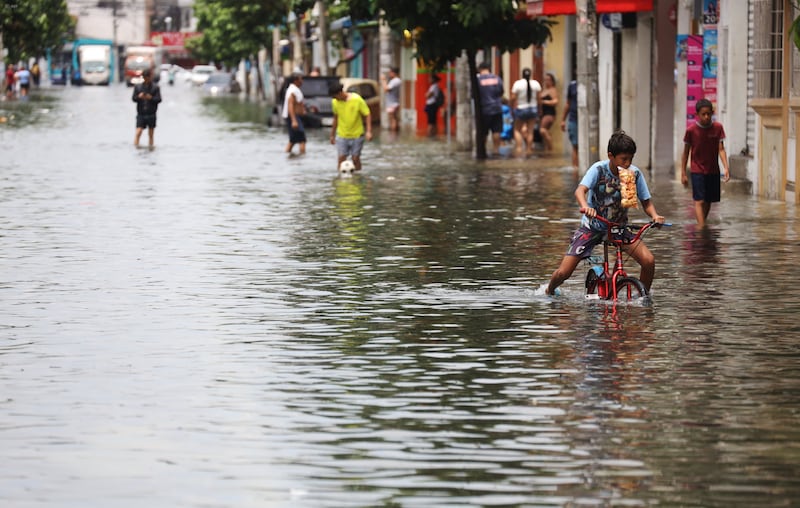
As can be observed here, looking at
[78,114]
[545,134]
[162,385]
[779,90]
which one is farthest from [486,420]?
[78,114]

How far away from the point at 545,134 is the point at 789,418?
2888 cm

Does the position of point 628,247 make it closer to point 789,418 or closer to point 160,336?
point 160,336

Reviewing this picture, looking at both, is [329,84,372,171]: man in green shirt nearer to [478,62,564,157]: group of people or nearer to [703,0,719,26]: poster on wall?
[703,0,719,26]: poster on wall

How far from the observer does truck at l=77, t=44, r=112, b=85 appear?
5684 inches

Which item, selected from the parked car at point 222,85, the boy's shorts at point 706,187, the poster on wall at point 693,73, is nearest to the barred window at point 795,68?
the boy's shorts at point 706,187

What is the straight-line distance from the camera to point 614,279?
13000mm

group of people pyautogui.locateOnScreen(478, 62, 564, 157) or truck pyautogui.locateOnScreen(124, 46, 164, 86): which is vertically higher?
truck pyautogui.locateOnScreen(124, 46, 164, 86)

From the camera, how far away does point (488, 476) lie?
292 inches

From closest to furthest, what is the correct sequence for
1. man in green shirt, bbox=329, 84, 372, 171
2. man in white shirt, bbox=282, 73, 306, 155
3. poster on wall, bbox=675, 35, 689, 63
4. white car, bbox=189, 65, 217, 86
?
poster on wall, bbox=675, 35, 689, 63 → man in green shirt, bbox=329, 84, 372, 171 → man in white shirt, bbox=282, 73, 306, 155 → white car, bbox=189, 65, 217, 86

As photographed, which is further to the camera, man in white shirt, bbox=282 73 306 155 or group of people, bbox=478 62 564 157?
group of people, bbox=478 62 564 157

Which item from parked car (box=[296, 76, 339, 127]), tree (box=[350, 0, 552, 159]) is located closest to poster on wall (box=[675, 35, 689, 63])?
tree (box=[350, 0, 552, 159])

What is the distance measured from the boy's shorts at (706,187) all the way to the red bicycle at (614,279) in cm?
637

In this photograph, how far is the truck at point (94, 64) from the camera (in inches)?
5684

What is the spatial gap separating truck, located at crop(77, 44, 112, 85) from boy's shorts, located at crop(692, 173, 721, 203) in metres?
128
